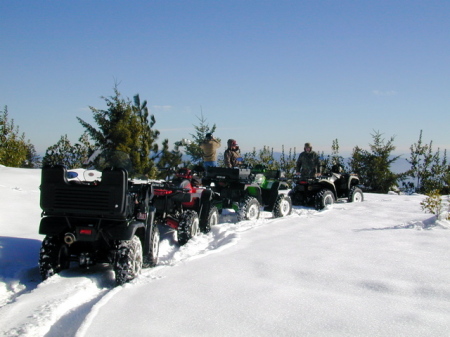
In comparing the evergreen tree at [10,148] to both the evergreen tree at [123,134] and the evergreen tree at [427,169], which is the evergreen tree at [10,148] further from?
the evergreen tree at [427,169]

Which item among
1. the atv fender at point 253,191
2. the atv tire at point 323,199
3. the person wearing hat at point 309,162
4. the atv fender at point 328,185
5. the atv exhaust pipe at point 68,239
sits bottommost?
the atv exhaust pipe at point 68,239

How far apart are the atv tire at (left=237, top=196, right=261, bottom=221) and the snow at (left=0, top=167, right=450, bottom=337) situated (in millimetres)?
1842

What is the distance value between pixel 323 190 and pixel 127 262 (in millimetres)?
7821

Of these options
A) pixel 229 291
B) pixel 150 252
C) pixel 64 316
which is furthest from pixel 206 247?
pixel 64 316

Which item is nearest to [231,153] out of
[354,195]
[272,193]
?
[272,193]

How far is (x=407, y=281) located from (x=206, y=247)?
131 inches

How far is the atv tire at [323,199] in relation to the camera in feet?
37.0

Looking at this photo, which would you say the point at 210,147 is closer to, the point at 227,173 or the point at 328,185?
the point at 227,173

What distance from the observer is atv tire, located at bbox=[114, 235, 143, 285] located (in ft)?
15.4

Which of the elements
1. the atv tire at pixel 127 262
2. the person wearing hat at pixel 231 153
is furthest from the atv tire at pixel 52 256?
the person wearing hat at pixel 231 153

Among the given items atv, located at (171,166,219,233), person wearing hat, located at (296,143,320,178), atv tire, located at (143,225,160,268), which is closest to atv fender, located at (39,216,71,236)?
atv tire, located at (143,225,160,268)

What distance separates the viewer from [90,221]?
16.1 feet

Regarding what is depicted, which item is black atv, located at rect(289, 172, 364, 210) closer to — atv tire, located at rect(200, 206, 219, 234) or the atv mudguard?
atv tire, located at rect(200, 206, 219, 234)

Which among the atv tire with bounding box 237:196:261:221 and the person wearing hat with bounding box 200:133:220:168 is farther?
the person wearing hat with bounding box 200:133:220:168
